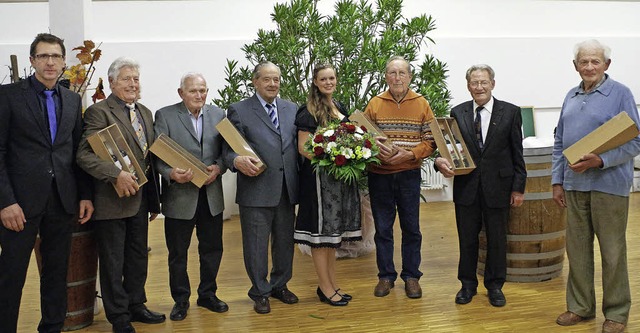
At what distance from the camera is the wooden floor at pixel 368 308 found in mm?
3893

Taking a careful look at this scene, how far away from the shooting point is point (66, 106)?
3463 mm

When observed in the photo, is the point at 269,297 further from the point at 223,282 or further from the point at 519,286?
the point at 519,286

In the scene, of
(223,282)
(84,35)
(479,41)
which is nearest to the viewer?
(84,35)

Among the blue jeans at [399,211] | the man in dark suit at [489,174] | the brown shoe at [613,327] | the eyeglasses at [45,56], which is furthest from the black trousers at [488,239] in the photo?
the eyeglasses at [45,56]

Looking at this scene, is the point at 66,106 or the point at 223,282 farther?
the point at 223,282

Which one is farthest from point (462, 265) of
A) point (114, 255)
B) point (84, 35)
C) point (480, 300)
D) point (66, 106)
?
point (84, 35)

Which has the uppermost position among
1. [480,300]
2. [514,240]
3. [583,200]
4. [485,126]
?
[485,126]

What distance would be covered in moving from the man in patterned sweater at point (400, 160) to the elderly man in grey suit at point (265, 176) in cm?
59

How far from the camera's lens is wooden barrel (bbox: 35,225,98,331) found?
3824 mm

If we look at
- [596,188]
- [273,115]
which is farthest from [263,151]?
[596,188]

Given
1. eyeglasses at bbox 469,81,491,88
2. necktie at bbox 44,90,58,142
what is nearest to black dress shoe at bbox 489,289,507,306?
eyeglasses at bbox 469,81,491,88

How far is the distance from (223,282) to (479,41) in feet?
18.2

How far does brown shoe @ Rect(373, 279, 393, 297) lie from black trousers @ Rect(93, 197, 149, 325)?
161 cm

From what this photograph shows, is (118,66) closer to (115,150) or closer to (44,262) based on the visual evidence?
(115,150)
